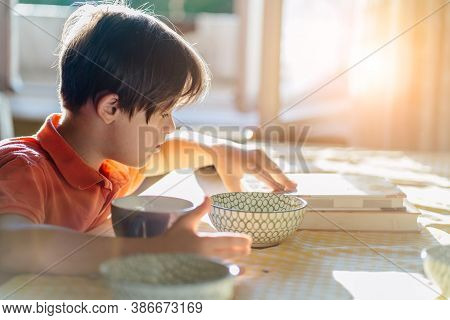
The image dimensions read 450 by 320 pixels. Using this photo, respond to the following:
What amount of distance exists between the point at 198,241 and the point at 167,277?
0.25ft

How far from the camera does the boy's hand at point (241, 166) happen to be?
98 cm

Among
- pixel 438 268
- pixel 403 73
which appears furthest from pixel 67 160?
pixel 403 73

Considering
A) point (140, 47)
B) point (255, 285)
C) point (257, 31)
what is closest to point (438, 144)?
Result: point (257, 31)

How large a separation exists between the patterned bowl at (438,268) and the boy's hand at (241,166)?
36 centimetres

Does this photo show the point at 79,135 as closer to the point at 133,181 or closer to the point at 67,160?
the point at 67,160

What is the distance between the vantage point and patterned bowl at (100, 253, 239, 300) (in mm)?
476

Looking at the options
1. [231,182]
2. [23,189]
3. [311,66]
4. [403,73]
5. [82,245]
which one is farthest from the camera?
[311,66]

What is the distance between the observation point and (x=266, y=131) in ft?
8.15

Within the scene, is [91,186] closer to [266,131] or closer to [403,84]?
[266,131]

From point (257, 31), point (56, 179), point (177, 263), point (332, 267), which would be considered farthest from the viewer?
point (257, 31)

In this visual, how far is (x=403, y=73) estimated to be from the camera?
8.12ft

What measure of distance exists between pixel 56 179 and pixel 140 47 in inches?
9.1

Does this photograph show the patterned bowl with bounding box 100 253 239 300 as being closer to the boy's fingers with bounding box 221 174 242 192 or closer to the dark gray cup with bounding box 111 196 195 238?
the dark gray cup with bounding box 111 196 195 238

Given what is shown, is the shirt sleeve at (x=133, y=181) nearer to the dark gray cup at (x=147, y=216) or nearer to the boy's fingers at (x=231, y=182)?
the boy's fingers at (x=231, y=182)
